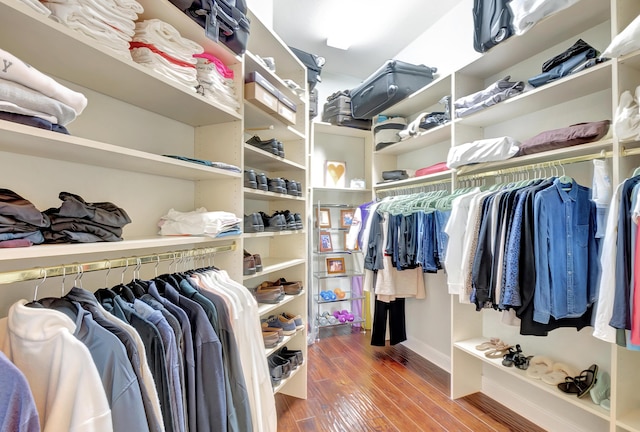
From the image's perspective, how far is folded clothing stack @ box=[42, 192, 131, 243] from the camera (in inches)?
33.8

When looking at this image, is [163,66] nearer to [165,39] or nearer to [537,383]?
[165,39]

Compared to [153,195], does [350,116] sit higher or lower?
higher

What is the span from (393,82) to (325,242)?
1.85 m

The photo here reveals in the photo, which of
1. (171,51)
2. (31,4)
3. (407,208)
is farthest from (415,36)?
(31,4)

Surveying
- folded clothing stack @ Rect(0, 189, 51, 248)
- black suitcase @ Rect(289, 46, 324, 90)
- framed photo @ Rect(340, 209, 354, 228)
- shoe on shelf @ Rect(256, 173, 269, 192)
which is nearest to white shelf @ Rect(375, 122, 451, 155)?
framed photo @ Rect(340, 209, 354, 228)

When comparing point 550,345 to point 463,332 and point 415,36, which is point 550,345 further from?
point 415,36

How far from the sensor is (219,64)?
146cm

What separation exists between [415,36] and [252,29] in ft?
6.79

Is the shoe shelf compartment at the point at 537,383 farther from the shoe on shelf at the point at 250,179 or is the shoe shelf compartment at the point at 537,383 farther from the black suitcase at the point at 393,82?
the black suitcase at the point at 393,82

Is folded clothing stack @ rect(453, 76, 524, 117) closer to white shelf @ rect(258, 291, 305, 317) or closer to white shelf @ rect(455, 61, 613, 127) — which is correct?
white shelf @ rect(455, 61, 613, 127)

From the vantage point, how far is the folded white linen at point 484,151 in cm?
182

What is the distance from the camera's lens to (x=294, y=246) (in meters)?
2.34

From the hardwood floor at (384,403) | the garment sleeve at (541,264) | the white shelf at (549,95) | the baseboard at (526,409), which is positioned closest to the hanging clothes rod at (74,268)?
the hardwood floor at (384,403)

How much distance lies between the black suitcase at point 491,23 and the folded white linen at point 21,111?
7.53ft
